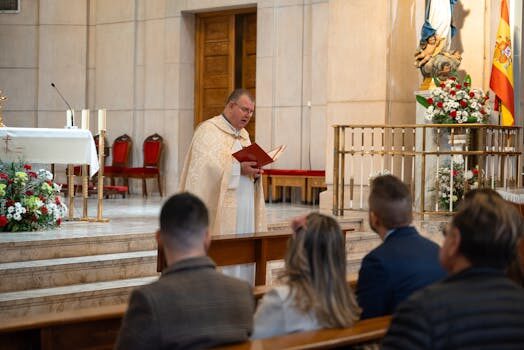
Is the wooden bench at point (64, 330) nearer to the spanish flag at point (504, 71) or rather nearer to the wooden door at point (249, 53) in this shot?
the spanish flag at point (504, 71)

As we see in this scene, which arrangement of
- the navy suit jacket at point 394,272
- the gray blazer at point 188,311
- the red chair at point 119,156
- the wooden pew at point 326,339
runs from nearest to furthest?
1. the gray blazer at point 188,311
2. the wooden pew at point 326,339
3. the navy suit jacket at point 394,272
4. the red chair at point 119,156

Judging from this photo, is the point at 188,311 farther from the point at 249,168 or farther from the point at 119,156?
the point at 119,156

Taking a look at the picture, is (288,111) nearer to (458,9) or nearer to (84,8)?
(458,9)

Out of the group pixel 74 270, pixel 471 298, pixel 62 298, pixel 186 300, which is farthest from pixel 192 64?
pixel 471 298

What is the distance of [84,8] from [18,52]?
1441 mm

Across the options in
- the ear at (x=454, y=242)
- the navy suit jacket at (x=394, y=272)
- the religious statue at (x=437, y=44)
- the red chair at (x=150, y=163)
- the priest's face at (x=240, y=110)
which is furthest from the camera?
the red chair at (x=150, y=163)

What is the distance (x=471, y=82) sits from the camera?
11.0 m

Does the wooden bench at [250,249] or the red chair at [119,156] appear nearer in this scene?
the wooden bench at [250,249]

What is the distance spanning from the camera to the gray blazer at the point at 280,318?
3.05 meters

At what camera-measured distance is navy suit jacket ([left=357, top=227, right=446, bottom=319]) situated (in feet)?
11.1

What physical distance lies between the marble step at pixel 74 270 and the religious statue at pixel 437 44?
4.74 m

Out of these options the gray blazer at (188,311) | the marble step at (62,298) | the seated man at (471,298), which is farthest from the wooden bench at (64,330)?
the marble step at (62,298)

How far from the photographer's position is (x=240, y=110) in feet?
21.2

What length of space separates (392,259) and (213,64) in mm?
11546
